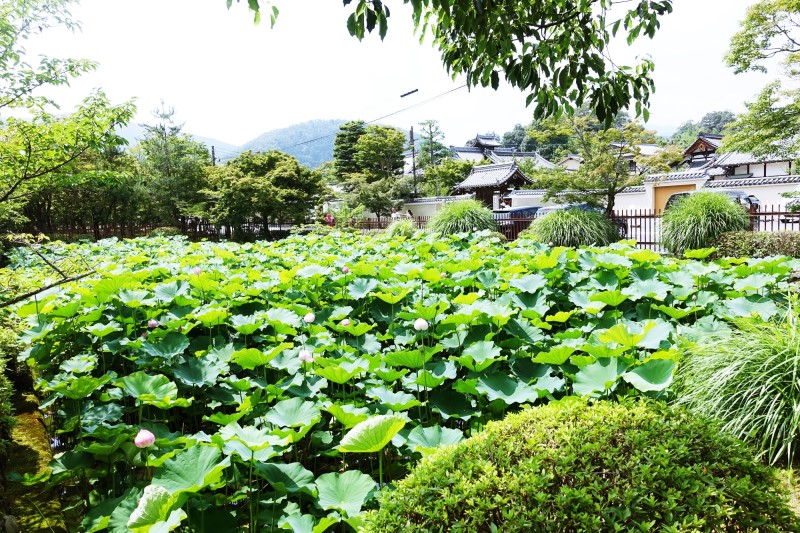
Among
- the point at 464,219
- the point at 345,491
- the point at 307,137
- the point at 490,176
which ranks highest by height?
the point at 307,137

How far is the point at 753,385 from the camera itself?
2598 mm

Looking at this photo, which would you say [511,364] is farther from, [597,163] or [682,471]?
[597,163]

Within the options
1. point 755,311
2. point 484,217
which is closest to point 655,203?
point 484,217

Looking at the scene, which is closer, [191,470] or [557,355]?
[191,470]

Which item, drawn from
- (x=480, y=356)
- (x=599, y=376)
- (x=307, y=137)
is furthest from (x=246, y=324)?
(x=307, y=137)

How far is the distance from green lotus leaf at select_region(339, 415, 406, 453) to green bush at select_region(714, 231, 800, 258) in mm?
8688

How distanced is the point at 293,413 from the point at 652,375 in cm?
151

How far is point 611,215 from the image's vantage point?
516 inches

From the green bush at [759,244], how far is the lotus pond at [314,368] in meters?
5.56

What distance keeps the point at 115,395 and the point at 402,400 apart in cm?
153

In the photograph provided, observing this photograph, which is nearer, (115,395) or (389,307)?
(115,395)

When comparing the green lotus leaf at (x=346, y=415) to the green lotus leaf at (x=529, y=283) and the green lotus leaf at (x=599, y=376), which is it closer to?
the green lotus leaf at (x=599, y=376)

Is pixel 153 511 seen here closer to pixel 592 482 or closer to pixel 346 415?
pixel 346 415

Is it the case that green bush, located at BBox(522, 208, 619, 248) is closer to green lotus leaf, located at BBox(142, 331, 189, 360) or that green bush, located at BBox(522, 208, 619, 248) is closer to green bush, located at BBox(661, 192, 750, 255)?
green bush, located at BBox(661, 192, 750, 255)
